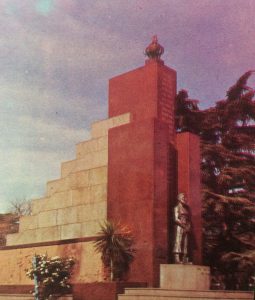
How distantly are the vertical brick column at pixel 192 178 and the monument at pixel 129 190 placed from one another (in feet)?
0.13

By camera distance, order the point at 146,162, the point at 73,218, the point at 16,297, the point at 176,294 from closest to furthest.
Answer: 1. the point at 176,294
2. the point at 146,162
3. the point at 16,297
4. the point at 73,218

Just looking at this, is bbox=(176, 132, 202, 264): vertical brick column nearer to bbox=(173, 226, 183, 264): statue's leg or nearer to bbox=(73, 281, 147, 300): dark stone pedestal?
bbox=(173, 226, 183, 264): statue's leg

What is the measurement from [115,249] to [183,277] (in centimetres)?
247

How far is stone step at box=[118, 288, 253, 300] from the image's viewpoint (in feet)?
A: 53.7

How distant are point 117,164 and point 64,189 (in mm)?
3350

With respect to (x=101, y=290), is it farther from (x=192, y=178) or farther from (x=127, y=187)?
(x=192, y=178)

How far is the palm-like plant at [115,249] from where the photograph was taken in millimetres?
19500

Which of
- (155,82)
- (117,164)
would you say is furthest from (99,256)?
(155,82)

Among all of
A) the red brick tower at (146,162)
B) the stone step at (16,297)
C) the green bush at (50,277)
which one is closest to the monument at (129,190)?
the red brick tower at (146,162)

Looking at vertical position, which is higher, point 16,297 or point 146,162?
point 146,162

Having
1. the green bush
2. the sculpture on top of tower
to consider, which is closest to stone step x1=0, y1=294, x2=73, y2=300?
the green bush

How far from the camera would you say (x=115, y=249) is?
19.5 metres

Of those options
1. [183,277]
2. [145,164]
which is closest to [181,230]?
[183,277]

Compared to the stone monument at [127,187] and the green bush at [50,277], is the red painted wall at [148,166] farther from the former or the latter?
the green bush at [50,277]
